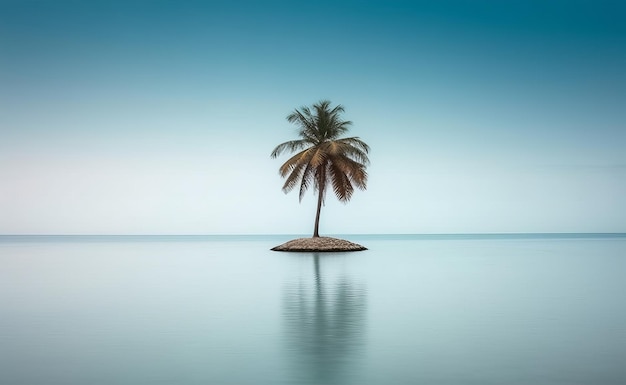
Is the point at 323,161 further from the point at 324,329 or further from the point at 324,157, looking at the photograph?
the point at 324,329

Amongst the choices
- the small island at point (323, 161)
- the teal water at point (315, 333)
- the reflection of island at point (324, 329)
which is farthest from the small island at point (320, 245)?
the reflection of island at point (324, 329)

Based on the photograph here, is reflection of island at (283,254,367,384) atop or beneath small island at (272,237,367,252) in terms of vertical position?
beneath

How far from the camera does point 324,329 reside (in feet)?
34.3

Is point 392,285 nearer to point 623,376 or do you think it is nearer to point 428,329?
point 428,329

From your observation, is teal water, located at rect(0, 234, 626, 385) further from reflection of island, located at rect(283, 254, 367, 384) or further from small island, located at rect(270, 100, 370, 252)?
small island, located at rect(270, 100, 370, 252)

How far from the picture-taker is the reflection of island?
748 centimetres

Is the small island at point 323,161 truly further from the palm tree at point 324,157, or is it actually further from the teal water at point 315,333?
the teal water at point 315,333

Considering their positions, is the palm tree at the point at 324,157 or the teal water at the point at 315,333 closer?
the teal water at the point at 315,333

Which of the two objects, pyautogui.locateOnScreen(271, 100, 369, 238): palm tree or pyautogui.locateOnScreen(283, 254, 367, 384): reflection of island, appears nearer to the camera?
pyautogui.locateOnScreen(283, 254, 367, 384): reflection of island

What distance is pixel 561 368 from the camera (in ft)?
24.5

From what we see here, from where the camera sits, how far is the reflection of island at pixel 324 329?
7.48 metres

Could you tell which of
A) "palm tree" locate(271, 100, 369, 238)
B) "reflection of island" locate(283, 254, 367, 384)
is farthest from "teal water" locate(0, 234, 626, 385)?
"palm tree" locate(271, 100, 369, 238)

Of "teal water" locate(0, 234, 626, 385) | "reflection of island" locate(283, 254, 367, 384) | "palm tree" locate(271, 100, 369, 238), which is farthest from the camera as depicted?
"palm tree" locate(271, 100, 369, 238)

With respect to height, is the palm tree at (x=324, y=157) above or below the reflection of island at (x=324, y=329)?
above
